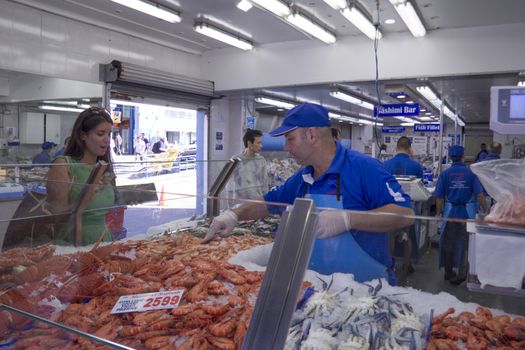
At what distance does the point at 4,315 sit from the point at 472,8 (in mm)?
6446

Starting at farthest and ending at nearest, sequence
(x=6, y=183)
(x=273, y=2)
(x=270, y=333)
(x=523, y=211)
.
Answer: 1. (x=273, y=2)
2. (x=6, y=183)
3. (x=523, y=211)
4. (x=270, y=333)

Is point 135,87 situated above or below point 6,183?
above

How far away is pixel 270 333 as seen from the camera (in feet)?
4.07

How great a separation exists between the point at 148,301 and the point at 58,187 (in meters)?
1.28

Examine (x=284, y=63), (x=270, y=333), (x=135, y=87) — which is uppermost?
(x=284, y=63)

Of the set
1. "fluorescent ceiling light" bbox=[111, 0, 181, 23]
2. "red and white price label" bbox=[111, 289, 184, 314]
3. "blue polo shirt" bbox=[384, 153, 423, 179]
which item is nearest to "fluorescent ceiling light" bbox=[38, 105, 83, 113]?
"fluorescent ceiling light" bbox=[111, 0, 181, 23]

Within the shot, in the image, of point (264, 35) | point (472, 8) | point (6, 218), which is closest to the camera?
point (6, 218)

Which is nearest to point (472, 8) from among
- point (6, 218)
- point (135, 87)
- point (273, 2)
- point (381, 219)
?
point (273, 2)

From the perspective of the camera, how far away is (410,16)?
5.97 meters

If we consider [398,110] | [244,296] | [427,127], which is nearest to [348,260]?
[244,296]

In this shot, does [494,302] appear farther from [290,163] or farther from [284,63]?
[284,63]

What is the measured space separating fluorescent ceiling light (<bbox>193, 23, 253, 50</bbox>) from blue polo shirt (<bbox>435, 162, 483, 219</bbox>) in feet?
13.4

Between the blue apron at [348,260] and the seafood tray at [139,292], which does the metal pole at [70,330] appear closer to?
the seafood tray at [139,292]

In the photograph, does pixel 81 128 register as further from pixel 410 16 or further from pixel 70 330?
pixel 410 16
